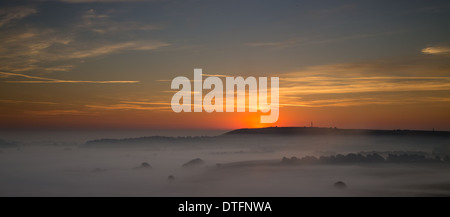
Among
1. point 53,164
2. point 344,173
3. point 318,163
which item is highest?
point 53,164

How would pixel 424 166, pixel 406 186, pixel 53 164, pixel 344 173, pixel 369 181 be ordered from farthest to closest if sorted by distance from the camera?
pixel 53 164
pixel 424 166
pixel 344 173
pixel 369 181
pixel 406 186

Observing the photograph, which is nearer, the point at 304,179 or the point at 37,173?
the point at 304,179

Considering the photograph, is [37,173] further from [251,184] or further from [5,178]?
[251,184]

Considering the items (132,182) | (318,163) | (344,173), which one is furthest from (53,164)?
(344,173)

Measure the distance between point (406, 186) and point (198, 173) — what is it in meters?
36.4

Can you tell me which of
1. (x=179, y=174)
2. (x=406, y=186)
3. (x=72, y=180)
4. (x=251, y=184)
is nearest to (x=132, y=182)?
(x=179, y=174)

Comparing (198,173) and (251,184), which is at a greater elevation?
(198,173)

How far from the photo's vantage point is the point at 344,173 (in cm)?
6700

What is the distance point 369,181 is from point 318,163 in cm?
2012

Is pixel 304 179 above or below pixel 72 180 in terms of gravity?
below

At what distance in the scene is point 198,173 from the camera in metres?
75.9

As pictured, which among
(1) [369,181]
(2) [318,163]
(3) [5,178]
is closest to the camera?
(1) [369,181]

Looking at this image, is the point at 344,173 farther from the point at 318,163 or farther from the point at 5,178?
the point at 5,178

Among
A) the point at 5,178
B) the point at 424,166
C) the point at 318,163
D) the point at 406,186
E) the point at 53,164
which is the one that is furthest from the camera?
the point at 53,164
